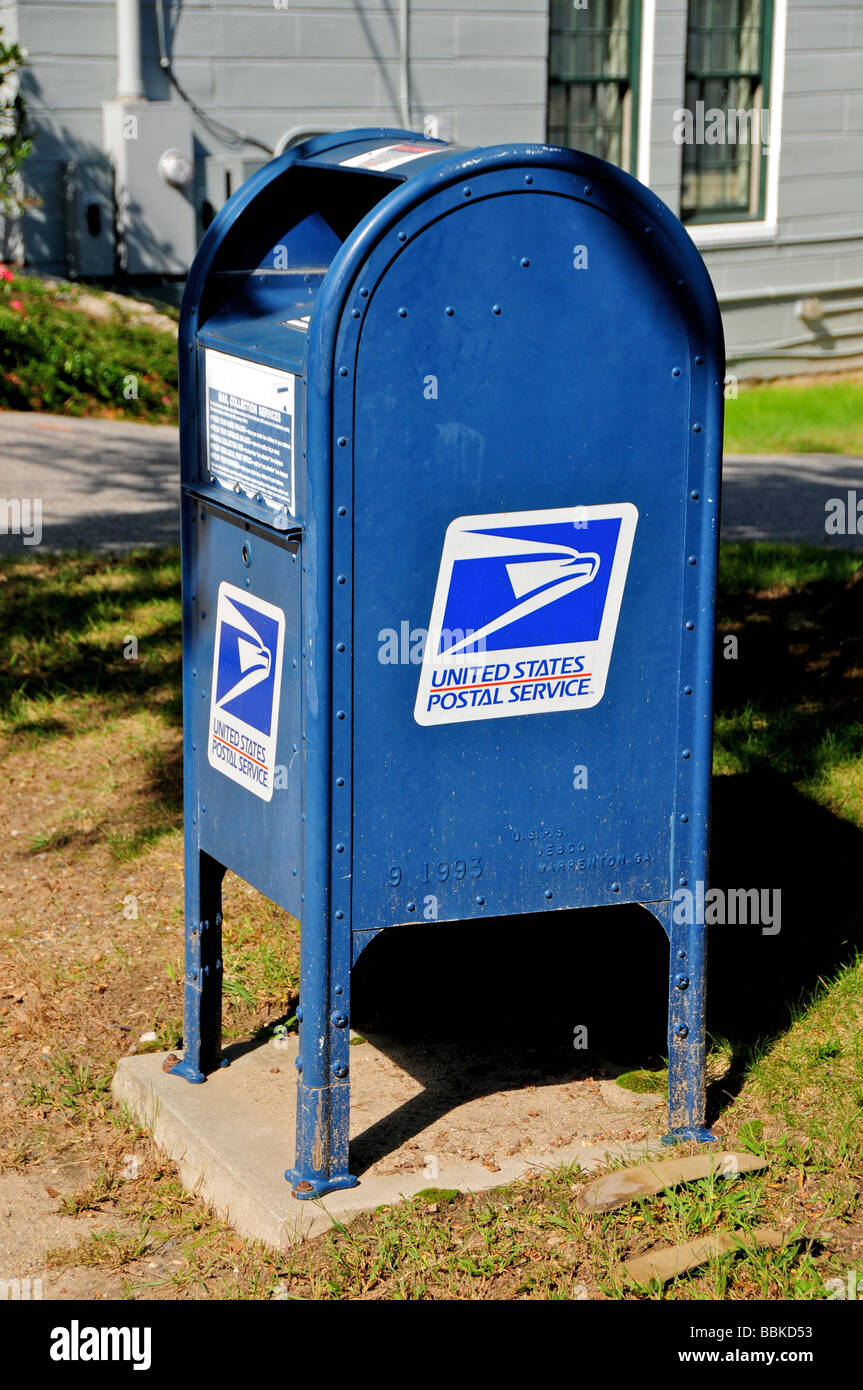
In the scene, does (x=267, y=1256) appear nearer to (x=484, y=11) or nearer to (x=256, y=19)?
(x=256, y=19)

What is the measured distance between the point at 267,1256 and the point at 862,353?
1409cm

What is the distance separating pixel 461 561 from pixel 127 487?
6323 mm

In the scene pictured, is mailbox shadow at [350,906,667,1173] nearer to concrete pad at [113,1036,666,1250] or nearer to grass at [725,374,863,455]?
concrete pad at [113,1036,666,1250]

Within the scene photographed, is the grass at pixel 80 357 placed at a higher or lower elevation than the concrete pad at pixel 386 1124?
higher

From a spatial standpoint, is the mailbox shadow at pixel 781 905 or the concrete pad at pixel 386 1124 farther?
the mailbox shadow at pixel 781 905

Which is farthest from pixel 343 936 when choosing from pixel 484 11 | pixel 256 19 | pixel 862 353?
pixel 862 353

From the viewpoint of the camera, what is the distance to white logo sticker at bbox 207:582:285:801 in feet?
11.5

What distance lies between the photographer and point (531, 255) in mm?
3238

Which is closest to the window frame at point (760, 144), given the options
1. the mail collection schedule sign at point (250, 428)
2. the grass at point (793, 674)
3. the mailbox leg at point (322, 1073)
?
the grass at point (793, 674)

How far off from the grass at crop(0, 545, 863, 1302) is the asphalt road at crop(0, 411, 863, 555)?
2.86 ft

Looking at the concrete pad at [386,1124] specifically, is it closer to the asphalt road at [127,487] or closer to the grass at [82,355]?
the asphalt road at [127,487]

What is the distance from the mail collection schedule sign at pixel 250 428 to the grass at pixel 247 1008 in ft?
4.98

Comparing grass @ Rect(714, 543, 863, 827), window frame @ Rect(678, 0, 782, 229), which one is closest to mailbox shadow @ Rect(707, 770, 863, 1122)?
grass @ Rect(714, 543, 863, 827)

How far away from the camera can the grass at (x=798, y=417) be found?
502 inches
